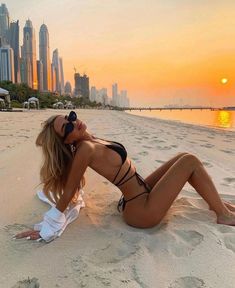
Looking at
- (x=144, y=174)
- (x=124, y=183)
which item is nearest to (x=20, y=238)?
(x=124, y=183)

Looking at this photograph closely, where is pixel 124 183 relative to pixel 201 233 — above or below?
above

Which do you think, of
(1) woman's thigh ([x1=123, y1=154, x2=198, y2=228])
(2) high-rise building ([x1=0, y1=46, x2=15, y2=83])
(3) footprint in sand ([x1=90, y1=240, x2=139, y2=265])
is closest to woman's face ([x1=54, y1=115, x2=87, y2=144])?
(1) woman's thigh ([x1=123, y1=154, x2=198, y2=228])

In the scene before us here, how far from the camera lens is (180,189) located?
2832 mm

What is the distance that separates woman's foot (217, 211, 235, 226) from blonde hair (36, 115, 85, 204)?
1.29 metres

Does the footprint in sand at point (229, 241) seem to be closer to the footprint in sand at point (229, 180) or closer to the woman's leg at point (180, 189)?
the woman's leg at point (180, 189)

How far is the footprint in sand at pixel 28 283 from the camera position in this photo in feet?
6.30

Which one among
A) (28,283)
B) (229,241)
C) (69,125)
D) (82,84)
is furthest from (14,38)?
(28,283)

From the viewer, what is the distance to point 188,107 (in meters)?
183

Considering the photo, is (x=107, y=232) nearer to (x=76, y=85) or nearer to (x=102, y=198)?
(x=102, y=198)

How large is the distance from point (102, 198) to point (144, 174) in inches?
43.8

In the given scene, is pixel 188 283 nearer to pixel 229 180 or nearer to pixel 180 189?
pixel 180 189

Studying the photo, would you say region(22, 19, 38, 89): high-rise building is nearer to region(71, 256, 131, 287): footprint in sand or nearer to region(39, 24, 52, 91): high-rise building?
region(39, 24, 52, 91): high-rise building

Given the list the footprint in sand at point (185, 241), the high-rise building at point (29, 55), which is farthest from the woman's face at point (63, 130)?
the high-rise building at point (29, 55)

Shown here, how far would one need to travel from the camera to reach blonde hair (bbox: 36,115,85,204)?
264 centimetres
